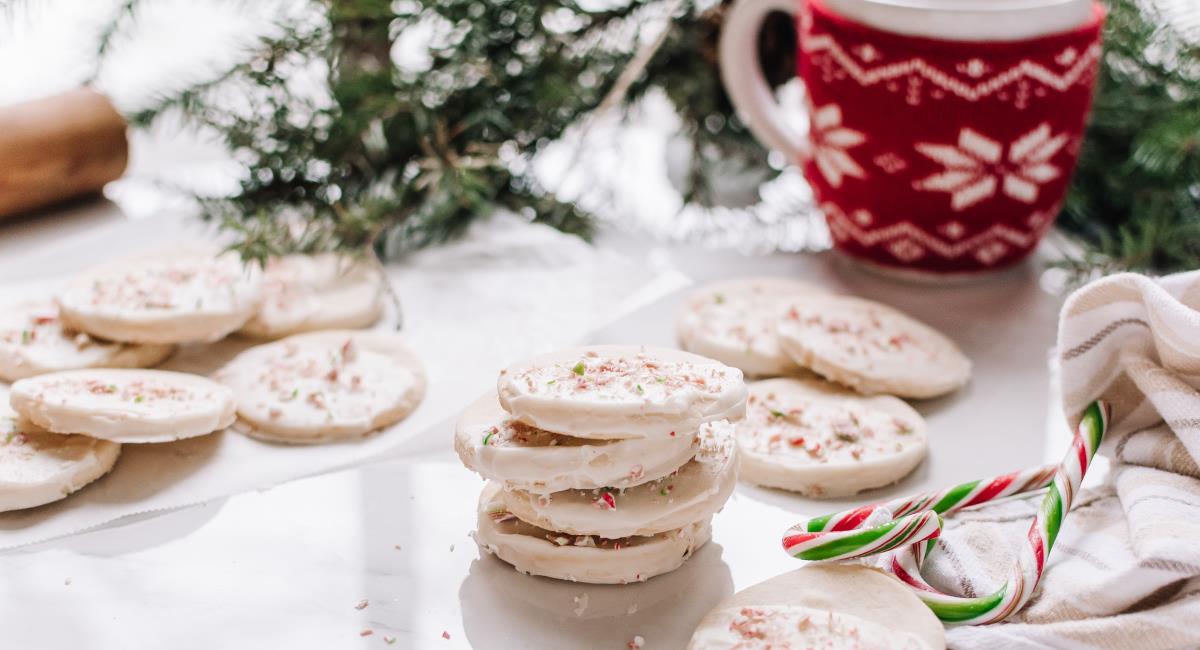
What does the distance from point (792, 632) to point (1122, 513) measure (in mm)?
295

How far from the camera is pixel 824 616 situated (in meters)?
0.73

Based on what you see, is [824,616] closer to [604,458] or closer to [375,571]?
[604,458]

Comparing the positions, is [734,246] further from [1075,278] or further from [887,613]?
[887,613]

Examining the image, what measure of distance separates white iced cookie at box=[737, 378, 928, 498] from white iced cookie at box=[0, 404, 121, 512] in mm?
528

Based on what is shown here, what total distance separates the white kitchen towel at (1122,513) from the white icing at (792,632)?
0.06m

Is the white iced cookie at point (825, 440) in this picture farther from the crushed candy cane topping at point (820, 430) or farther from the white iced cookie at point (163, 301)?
the white iced cookie at point (163, 301)

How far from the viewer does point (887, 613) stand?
2.40 ft

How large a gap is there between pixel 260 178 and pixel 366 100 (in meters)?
0.17

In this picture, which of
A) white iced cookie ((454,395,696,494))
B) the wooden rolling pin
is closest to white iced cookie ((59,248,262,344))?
the wooden rolling pin

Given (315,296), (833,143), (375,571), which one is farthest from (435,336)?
(833,143)

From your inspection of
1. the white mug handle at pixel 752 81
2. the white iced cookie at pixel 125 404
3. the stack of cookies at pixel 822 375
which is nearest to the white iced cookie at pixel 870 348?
the stack of cookies at pixel 822 375

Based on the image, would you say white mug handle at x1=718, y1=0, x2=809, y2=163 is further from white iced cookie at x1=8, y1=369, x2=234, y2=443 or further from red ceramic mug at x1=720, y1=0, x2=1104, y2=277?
white iced cookie at x1=8, y1=369, x2=234, y2=443

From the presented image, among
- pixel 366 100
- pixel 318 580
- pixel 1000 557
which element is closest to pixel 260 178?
pixel 366 100

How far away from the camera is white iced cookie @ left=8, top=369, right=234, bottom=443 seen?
88 centimetres
